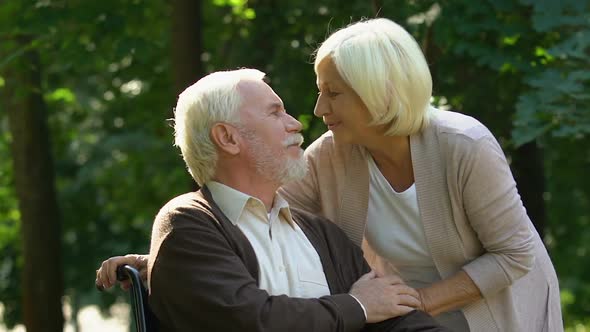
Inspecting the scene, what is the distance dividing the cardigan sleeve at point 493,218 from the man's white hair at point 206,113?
28.2 inches

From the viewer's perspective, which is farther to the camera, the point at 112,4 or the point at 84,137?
the point at 84,137

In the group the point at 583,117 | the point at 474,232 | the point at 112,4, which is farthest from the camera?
the point at 112,4

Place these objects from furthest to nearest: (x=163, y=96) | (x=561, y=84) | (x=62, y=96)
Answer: (x=62, y=96) → (x=163, y=96) → (x=561, y=84)

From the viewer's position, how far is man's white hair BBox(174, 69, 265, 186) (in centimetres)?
306

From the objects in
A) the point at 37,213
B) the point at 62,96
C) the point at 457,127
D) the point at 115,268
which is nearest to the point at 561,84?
the point at 457,127

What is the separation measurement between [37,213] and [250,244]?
5.00 metres

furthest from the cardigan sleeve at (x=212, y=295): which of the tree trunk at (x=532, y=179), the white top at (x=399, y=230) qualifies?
the tree trunk at (x=532, y=179)

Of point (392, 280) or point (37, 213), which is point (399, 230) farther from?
point (37, 213)

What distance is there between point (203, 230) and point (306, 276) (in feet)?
1.24

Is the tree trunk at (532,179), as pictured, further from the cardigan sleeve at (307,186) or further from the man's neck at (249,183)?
the man's neck at (249,183)

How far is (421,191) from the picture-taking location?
331 centimetres

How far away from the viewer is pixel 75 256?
9297 mm

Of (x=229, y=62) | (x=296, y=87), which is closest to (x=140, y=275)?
(x=296, y=87)

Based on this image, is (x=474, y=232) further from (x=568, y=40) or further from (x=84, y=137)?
(x=84, y=137)
